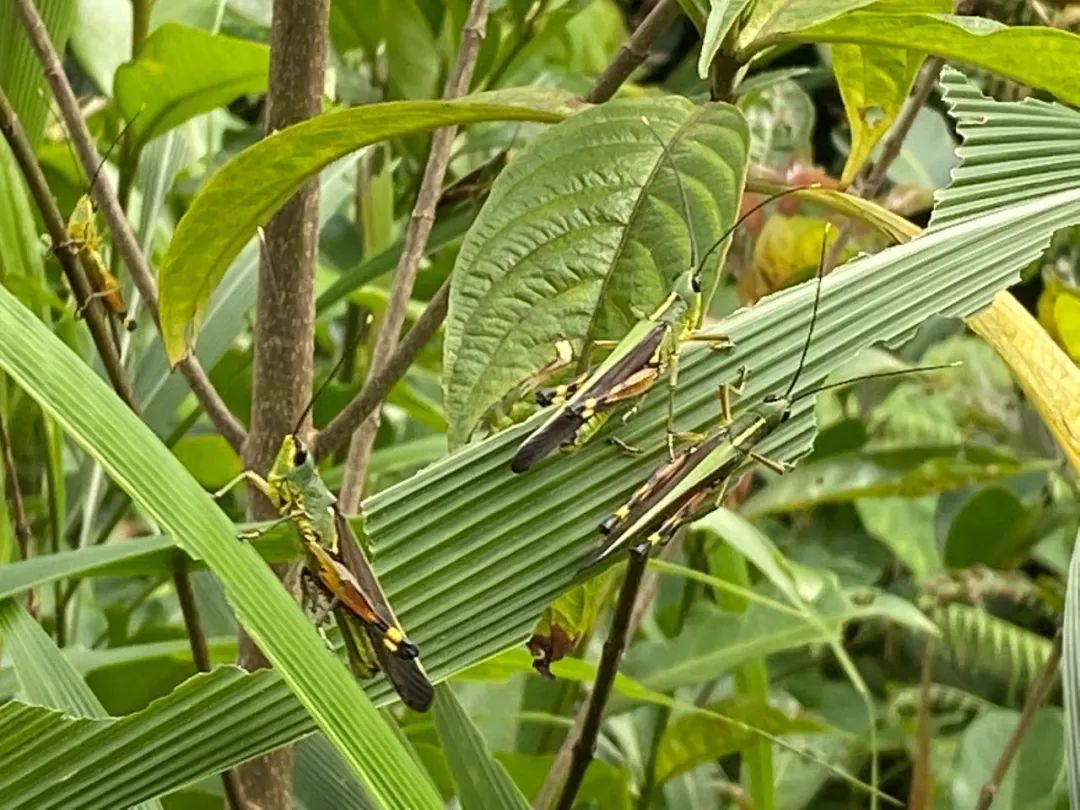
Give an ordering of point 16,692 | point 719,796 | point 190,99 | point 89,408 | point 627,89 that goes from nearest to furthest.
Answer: point 89,408 → point 16,692 → point 190,99 → point 627,89 → point 719,796

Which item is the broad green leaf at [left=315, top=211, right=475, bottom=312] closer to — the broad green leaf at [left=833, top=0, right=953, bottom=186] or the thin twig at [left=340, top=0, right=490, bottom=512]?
the thin twig at [left=340, top=0, right=490, bottom=512]

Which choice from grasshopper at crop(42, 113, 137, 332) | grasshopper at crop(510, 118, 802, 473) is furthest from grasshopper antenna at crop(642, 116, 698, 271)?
grasshopper at crop(42, 113, 137, 332)

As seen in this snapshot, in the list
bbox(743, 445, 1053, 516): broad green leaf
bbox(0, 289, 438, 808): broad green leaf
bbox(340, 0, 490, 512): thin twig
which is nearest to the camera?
bbox(0, 289, 438, 808): broad green leaf

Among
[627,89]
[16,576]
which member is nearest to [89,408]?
[16,576]

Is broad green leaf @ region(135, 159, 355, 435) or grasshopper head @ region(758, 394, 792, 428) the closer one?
grasshopper head @ region(758, 394, 792, 428)

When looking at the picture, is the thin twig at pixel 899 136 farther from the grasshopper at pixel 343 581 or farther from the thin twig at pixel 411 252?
the grasshopper at pixel 343 581

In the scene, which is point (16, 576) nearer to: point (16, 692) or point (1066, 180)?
point (16, 692)

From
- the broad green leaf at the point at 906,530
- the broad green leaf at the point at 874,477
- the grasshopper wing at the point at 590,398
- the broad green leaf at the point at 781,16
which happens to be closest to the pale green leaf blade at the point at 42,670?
the grasshopper wing at the point at 590,398

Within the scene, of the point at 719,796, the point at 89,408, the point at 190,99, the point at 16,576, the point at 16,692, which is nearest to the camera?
the point at 89,408
